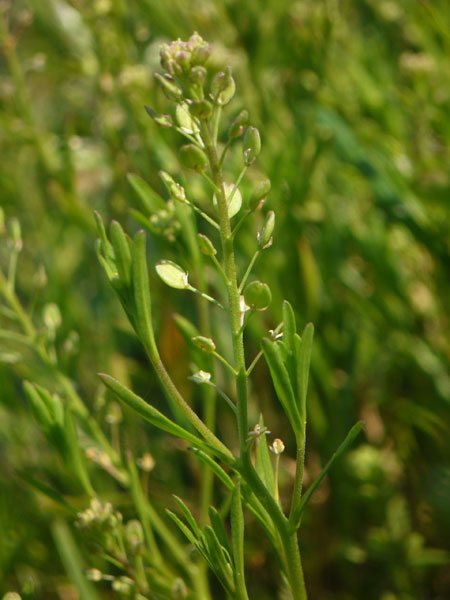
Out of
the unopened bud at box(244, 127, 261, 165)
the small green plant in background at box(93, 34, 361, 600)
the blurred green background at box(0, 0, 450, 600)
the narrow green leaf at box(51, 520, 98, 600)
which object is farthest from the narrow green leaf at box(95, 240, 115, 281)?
the narrow green leaf at box(51, 520, 98, 600)

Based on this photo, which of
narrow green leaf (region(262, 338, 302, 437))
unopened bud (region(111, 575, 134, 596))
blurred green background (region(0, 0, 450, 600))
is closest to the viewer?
narrow green leaf (region(262, 338, 302, 437))

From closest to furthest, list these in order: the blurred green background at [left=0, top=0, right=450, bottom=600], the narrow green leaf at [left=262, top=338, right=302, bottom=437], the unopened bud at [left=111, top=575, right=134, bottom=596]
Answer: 1. the narrow green leaf at [left=262, top=338, right=302, bottom=437]
2. the unopened bud at [left=111, top=575, right=134, bottom=596]
3. the blurred green background at [left=0, top=0, right=450, bottom=600]

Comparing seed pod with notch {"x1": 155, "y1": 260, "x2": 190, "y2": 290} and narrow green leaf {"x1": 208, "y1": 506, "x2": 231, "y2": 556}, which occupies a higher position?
seed pod with notch {"x1": 155, "y1": 260, "x2": 190, "y2": 290}

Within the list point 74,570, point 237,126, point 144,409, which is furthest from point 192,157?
point 74,570

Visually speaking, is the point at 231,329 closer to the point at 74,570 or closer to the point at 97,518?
the point at 97,518

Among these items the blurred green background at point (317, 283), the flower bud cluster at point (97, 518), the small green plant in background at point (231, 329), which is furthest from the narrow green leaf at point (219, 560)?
the blurred green background at point (317, 283)

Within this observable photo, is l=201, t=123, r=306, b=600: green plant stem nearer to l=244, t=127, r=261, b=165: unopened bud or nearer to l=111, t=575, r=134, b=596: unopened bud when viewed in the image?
l=244, t=127, r=261, b=165: unopened bud
